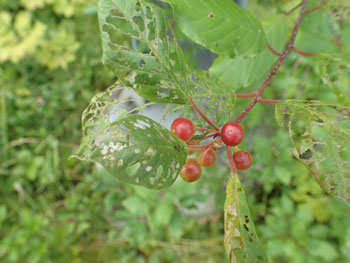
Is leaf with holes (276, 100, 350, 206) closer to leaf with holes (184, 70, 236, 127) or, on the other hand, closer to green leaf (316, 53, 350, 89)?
leaf with holes (184, 70, 236, 127)

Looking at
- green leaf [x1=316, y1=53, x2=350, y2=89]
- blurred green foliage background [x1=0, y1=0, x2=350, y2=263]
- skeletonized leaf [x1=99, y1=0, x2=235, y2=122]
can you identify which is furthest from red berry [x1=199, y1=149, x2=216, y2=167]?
blurred green foliage background [x1=0, y1=0, x2=350, y2=263]

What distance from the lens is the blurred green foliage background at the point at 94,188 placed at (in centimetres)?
141

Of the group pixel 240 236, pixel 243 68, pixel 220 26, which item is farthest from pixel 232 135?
pixel 243 68

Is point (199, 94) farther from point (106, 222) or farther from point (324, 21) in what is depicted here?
point (106, 222)

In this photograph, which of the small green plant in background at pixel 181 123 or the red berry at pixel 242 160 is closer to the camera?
the small green plant in background at pixel 181 123

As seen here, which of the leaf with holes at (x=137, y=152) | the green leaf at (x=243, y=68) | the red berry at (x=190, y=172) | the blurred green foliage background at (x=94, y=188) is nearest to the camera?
the leaf with holes at (x=137, y=152)

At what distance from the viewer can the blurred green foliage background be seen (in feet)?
4.63

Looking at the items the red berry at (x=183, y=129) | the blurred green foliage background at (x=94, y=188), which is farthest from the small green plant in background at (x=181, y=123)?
the blurred green foliage background at (x=94, y=188)

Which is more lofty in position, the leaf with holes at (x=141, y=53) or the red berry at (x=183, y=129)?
the leaf with holes at (x=141, y=53)

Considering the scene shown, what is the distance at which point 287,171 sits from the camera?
1362mm

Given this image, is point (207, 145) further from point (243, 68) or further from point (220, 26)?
point (243, 68)

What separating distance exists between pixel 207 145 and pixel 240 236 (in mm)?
182

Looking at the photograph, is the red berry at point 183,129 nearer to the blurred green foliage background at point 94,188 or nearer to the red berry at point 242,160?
the red berry at point 242,160

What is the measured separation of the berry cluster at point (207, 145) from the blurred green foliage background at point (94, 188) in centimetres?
61
